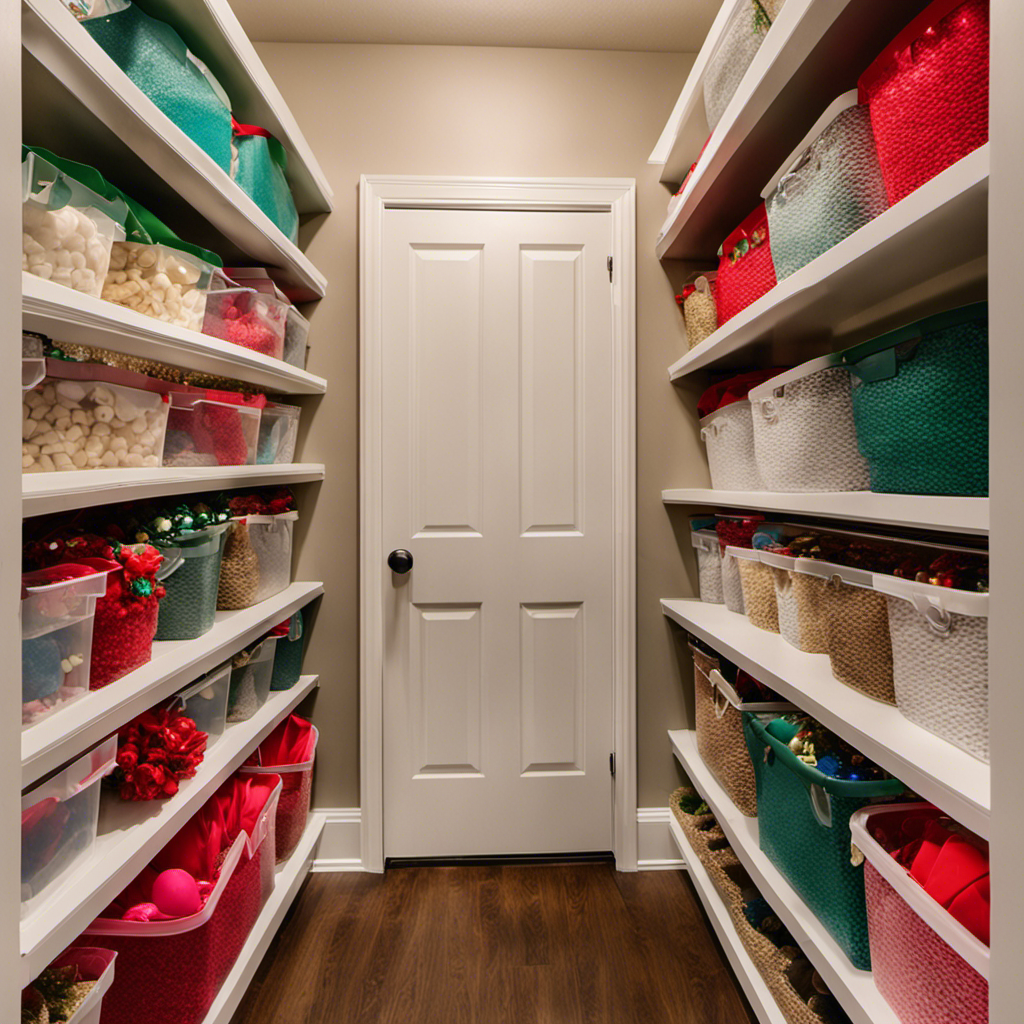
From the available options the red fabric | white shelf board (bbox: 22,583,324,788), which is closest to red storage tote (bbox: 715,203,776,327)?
the red fabric

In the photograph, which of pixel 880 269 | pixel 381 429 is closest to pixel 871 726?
pixel 880 269

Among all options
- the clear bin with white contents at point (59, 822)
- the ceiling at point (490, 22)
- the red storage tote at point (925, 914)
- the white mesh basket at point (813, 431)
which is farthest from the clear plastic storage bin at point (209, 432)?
the red storage tote at point (925, 914)

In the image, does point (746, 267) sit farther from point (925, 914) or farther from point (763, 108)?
point (925, 914)

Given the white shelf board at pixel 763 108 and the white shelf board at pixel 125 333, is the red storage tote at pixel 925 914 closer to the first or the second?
the white shelf board at pixel 763 108

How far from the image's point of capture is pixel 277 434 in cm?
190

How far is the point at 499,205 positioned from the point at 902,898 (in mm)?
2008

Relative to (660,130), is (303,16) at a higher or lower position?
higher

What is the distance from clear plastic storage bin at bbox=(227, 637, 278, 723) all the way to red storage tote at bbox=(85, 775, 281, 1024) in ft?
0.68

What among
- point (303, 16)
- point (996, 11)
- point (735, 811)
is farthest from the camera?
point (303, 16)

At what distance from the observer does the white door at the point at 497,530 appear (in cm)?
213

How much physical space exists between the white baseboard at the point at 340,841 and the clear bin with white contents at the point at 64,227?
1753 millimetres

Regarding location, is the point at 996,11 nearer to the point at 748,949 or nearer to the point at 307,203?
the point at 748,949

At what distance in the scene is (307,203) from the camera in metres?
2.11

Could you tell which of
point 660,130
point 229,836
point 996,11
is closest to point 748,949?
→ point 229,836
